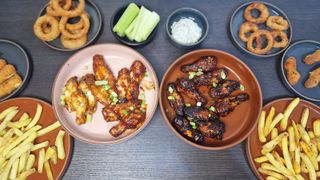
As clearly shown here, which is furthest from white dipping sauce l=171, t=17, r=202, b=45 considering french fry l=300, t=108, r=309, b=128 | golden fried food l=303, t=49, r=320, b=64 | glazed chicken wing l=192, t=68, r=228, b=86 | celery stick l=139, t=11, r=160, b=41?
french fry l=300, t=108, r=309, b=128

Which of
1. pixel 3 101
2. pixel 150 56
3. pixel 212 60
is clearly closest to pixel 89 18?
pixel 150 56

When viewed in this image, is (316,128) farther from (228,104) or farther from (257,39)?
(257,39)

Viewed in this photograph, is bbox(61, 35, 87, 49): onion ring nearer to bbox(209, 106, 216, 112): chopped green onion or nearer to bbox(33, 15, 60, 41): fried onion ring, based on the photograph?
bbox(33, 15, 60, 41): fried onion ring

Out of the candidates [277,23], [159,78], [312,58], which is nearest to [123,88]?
[159,78]

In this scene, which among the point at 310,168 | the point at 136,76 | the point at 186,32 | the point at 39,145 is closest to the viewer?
the point at 310,168

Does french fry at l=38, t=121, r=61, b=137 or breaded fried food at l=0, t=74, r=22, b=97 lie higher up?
breaded fried food at l=0, t=74, r=22, b=97

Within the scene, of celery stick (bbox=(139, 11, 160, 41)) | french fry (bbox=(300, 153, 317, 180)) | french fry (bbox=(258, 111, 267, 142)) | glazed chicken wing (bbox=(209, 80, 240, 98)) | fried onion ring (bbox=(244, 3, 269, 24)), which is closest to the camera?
french fry (bbox=(300, 153, 317, 180))

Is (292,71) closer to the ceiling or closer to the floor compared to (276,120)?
closer to the ceiling
